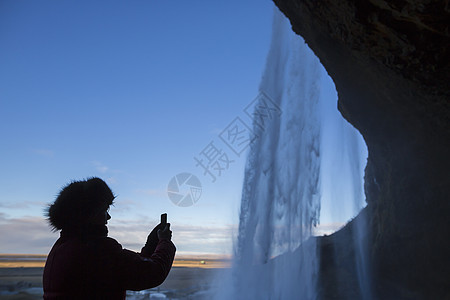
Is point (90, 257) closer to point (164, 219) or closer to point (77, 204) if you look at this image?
point (77, 204)

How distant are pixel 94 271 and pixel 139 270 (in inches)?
9.2

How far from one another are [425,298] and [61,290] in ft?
32.1

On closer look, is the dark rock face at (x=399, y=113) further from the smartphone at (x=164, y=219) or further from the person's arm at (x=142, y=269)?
the person's arm at (x=142, y=269)

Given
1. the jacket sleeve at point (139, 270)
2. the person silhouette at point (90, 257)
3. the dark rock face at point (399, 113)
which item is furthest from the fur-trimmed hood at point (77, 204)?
the dark rock face at point (399, 113)

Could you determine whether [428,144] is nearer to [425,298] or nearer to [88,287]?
[425,298]

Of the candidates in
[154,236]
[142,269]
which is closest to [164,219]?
[154,236]

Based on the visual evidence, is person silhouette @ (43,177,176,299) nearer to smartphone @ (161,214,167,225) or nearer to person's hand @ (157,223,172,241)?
person's hand @ (157,223,172,241)

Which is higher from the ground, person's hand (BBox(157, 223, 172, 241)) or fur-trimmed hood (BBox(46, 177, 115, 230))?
fur-trimmed hood (BBox(46, 177, 115, 230))

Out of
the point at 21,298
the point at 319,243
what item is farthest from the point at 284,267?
the point at 21,298

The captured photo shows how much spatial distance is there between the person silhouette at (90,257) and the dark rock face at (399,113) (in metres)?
4.71

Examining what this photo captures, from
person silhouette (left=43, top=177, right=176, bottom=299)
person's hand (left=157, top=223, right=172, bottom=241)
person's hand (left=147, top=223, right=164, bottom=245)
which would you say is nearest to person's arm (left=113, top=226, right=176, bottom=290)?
person silhouette (left=43, top=177, right=176, bottom=299)

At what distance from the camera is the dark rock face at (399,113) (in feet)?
16.2

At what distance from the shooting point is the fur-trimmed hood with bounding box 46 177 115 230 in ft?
6.28

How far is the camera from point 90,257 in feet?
5.70
